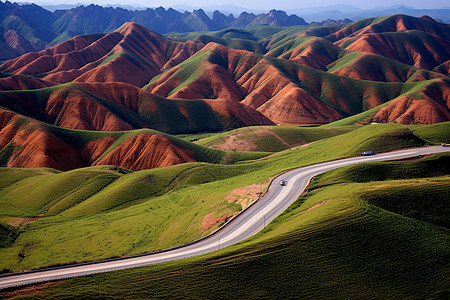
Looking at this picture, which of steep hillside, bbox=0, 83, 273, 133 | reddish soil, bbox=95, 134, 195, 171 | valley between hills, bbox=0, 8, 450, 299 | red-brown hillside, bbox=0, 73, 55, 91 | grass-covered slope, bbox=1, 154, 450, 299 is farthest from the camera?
red-brown hillside, bbox=0, 73, 55, 91

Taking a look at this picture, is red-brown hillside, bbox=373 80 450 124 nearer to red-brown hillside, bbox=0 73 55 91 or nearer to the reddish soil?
the reddish soil

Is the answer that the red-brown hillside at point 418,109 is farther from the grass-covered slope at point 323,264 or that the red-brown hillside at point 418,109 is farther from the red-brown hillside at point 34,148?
the red-brown hillside at point 34,148

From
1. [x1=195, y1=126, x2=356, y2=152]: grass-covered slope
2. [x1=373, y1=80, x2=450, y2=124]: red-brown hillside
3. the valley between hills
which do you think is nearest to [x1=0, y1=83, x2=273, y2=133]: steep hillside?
the valley between hills

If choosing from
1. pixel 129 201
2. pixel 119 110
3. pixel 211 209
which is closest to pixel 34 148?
pixel 129 201

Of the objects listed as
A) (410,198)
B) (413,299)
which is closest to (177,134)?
(410,198)

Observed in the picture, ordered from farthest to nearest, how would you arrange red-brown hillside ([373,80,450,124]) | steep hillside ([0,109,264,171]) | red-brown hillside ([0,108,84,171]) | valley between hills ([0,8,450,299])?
red-brown hillside ([373,80,450,124])
steep hillside ([0,109,264,171])
red-brown hillside ([0,108,84,171])
valley between hills ([0,8,450,299])

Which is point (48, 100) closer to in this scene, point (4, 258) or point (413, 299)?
point (4, 258)
